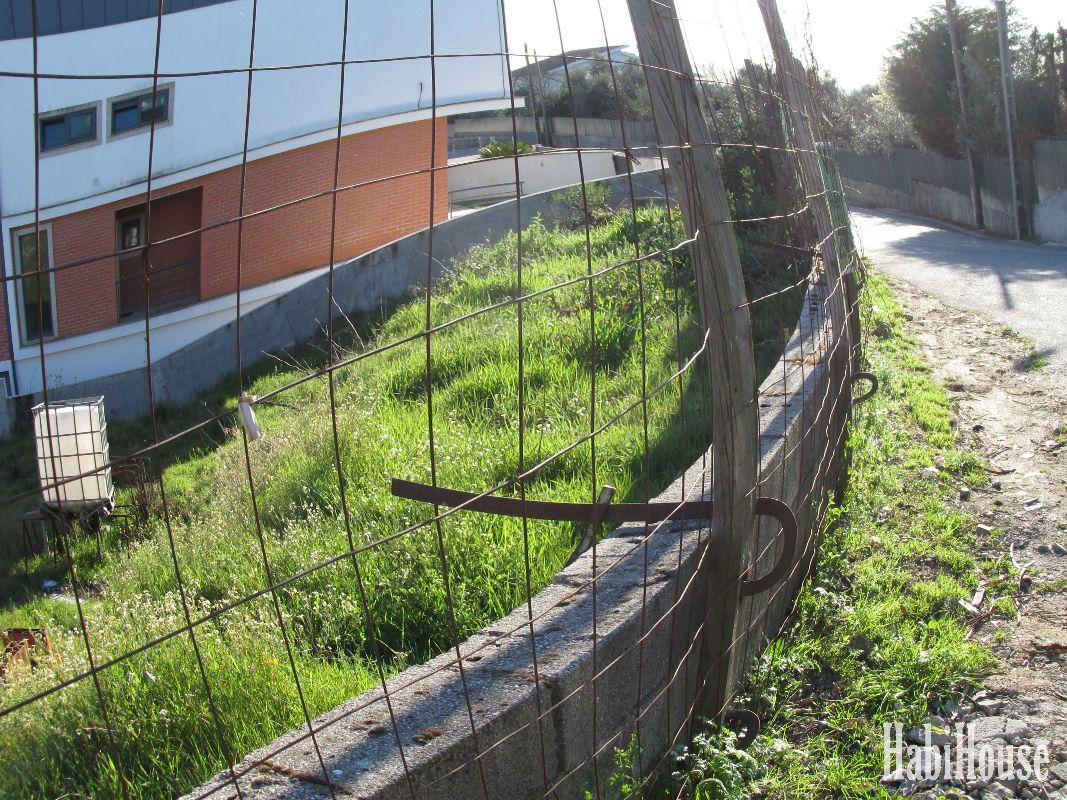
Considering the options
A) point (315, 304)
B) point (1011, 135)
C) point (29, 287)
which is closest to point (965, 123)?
point (1011, 135)

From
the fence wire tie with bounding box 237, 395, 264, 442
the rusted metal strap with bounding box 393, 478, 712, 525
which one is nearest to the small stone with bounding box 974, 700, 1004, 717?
the rusted metal strap with bounding box 393, 478, 712, 525

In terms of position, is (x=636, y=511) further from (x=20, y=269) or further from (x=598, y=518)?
(x=20, y=269)

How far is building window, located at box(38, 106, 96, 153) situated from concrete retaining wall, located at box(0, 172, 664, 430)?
4.64 m

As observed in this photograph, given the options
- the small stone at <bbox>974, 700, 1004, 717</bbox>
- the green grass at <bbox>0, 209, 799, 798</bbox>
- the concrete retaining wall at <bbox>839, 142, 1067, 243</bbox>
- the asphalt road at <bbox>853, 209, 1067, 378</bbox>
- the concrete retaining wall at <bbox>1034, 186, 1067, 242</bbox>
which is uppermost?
the concrete retaining wall at <bbox>839, 142, 1067, 243</bbox>

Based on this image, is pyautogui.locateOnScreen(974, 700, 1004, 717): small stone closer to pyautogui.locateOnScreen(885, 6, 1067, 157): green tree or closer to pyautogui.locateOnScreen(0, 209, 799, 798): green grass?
pyautogui.locateOnScreen(0, 209, 799, 798): green grass

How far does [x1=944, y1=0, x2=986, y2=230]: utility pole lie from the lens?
24734 millimetres

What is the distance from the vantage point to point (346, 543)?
13.7 ft

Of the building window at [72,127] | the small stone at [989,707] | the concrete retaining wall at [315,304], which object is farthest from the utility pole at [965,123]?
the small stone at [989,707]

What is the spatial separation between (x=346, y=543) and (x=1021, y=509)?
3.31m

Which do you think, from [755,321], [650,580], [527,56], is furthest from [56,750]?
[755,321]

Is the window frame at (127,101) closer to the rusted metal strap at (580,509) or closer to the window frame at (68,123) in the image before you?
the window frame at (68,123)

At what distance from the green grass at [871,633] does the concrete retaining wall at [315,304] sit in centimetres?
812

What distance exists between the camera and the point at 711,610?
2.88m

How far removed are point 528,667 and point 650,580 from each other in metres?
0.59
